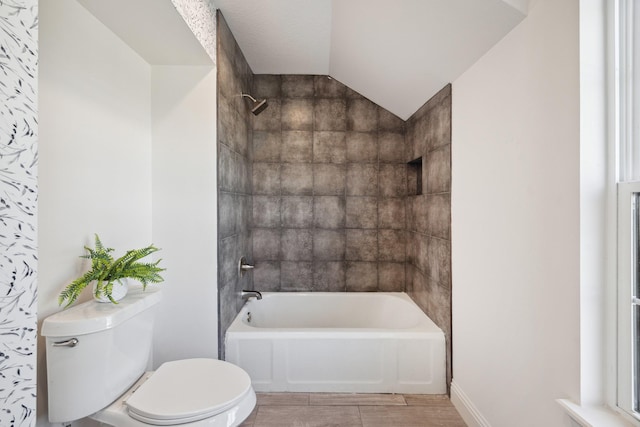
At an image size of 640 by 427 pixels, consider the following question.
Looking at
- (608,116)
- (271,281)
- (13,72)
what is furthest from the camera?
(271,281)

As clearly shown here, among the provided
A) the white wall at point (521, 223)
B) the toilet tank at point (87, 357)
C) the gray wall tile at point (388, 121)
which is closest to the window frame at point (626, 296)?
the white wall at point (521, 223)

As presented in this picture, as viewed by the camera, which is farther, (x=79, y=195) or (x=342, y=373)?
(x=342, y=373)

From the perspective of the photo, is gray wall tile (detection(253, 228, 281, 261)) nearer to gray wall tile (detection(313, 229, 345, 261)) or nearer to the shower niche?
gray wall tile (detection(313, 229, 345, 261))

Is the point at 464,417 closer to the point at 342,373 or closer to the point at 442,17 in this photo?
the point at 342,373

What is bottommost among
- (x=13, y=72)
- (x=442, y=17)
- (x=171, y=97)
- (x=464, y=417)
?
(x=464, y=417)

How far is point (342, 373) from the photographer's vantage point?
2326 millimetres

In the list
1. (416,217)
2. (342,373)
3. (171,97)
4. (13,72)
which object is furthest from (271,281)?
(13,72)

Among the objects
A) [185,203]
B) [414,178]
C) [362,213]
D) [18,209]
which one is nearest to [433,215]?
[414,178]

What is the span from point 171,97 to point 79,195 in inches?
33.3

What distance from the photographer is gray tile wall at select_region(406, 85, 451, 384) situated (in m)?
2.30

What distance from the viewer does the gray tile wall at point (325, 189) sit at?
10.7 feet

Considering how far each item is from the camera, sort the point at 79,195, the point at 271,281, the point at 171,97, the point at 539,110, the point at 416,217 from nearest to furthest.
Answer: the point at 539,110 → the point at 79,195 → the point at 171,97 → the point at 416,217 → the point at 271,281

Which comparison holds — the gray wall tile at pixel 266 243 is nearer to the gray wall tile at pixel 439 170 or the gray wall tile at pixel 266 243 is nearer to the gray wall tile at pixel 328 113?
the gray wall tile at pixel 328 113

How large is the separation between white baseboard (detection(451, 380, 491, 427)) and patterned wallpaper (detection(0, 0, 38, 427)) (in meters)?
1.90
